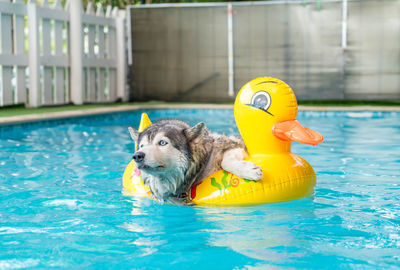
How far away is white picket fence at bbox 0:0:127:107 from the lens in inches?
408

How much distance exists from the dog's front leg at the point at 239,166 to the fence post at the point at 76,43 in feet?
28.1

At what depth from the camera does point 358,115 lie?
1125 centimetres

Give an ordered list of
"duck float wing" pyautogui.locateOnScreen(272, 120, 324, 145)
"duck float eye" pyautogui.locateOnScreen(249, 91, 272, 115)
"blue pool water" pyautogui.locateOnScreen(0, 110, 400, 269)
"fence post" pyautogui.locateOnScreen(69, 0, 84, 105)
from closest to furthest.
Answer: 1. "blue pool water" pyautogui.locateOnScreen(0, 110, 400, 269)
2. "duck float wing" pyautogui.locateOnScreen(272, 120, 324, 145)
3. "duck float eye" pyautogui.locateOnScreen(249, 91, 272, 115)
4. "fence post" pyautogui.locateOnScreen(69, 0, 84, 105)

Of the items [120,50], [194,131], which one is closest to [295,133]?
[194,131]

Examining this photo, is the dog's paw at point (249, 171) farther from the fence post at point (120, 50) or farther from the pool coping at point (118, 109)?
the fence post at point (120, 50)

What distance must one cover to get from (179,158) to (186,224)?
0.42 metres

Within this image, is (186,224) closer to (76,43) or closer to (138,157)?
(138,157)

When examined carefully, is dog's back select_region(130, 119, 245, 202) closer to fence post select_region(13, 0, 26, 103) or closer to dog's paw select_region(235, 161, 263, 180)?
dog's paw select_region(235, 161, 263, 180)

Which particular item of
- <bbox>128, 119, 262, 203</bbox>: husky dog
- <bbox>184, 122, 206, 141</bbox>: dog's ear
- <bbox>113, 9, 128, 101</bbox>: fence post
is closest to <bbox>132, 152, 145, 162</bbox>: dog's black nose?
<bbox>128, 119, 262, 203</bbox>: husky dog

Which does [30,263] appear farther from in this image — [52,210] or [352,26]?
[352,26]

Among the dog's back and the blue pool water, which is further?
the dog's back

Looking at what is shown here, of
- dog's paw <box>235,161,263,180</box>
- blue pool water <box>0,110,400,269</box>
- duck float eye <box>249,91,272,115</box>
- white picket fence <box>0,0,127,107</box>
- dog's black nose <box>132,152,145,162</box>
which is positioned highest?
white picket fence <box>0,0,127,107</box>

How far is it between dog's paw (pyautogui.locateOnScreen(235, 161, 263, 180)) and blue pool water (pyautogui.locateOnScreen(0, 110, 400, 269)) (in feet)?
0.79

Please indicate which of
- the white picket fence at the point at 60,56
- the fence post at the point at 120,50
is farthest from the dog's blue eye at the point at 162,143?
the fence post at the point at 120,50
